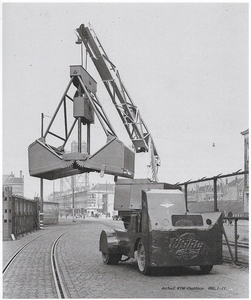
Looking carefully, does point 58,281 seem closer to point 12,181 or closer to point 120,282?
point 120,282

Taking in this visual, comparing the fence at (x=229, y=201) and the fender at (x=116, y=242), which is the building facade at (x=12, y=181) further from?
the fence at (x=229, y=201)

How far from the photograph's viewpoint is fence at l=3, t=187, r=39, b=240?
23.5 metres

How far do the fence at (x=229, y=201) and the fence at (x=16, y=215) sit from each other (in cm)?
1204

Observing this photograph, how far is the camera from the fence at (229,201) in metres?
12.3

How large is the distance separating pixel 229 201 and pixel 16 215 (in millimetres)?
15463

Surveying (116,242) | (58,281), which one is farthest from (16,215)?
(58,281)

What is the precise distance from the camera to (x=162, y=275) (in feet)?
34.7

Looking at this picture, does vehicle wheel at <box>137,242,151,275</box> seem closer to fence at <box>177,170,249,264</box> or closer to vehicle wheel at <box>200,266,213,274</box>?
vehicle wheel at <box>200,266,213,274</box>

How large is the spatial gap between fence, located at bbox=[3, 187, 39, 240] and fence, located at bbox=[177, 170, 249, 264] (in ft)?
39.5

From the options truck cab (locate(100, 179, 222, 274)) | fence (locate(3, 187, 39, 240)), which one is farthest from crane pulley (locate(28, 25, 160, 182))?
fence (locate(3, 187, 39, 240))

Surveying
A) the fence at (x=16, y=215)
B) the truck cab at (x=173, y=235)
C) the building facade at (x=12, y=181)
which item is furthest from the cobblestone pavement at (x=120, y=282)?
the fence at (x=16, y=215)

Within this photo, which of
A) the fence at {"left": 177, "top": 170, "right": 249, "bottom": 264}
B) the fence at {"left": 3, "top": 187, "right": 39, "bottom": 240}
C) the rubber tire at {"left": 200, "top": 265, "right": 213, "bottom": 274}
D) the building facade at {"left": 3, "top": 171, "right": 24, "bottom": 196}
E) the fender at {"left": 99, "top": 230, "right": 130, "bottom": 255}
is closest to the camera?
the rubber tire at {"left": 200, "top": 265, "right": 213, "bottom": 274}

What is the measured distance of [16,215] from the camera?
25.5 m

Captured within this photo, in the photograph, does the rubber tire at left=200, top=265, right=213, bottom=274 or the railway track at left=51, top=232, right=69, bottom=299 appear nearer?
the railway track at left=51, top=232, right=69, bottom=299
